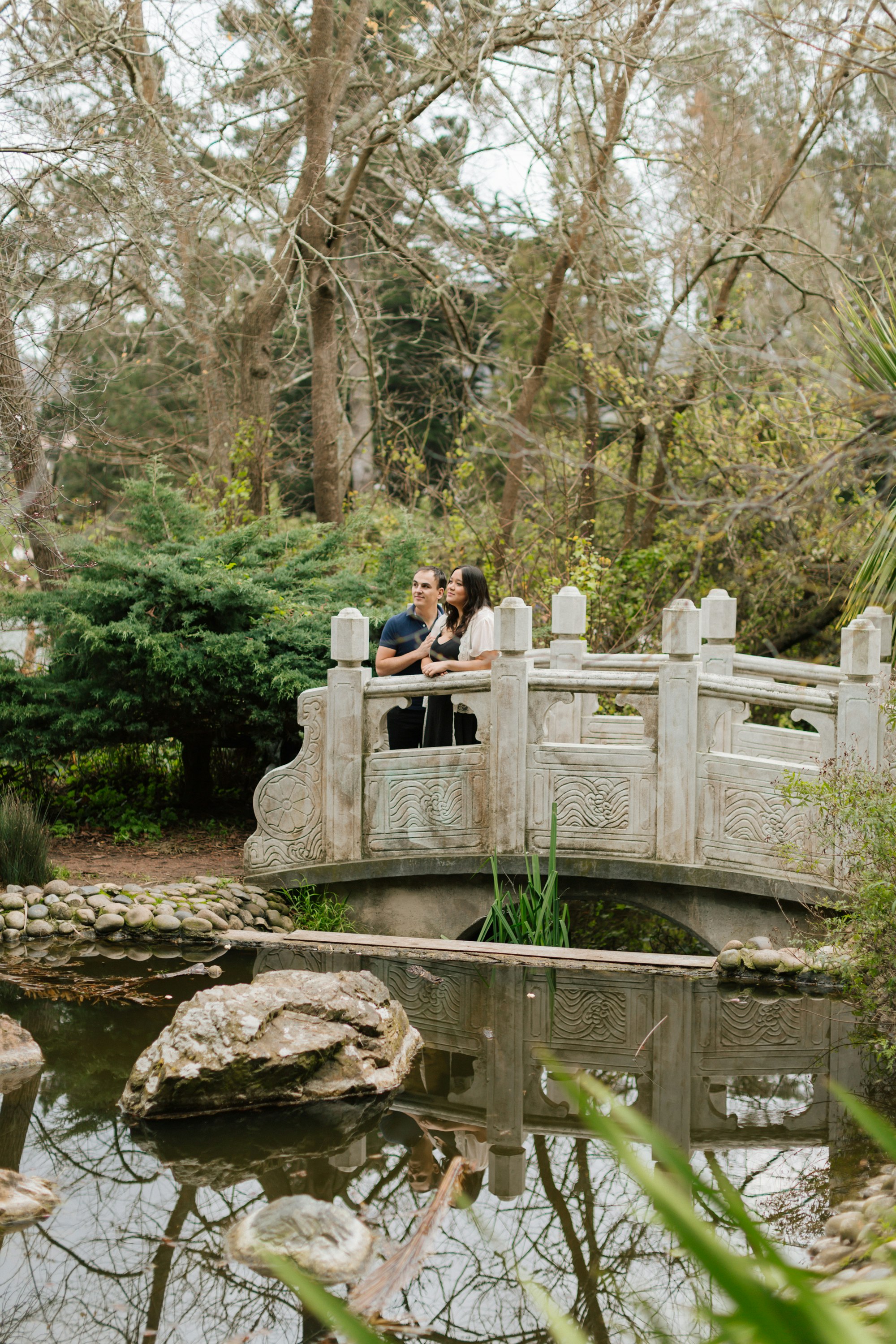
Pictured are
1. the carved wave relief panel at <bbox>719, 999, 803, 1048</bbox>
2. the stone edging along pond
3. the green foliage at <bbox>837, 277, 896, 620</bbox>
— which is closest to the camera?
the carved wave relief panel at <bbox>719, 999, 803, 1048</bbox>

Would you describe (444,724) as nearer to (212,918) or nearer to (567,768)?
(567,768)

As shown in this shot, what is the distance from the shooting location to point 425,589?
737cm

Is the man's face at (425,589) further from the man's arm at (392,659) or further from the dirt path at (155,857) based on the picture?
the dirt path at (155,857)

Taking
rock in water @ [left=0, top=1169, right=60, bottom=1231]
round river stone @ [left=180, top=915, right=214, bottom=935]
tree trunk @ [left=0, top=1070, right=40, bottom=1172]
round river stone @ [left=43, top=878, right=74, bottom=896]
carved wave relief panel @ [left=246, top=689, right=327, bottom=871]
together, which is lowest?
rock in water @ [left=0, top=1169, right=60, bottom=1231]

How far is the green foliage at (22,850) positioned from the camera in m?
7.37

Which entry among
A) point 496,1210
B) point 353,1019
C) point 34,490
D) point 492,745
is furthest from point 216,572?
point 496,1210

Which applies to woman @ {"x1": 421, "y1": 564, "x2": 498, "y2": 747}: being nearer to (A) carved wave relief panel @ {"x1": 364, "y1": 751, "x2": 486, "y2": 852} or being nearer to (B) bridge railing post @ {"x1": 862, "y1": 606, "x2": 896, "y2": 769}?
(A) carved wave relief panel @ {"x1": 364, "y1": 751, "x2": 486, "y2": 852}

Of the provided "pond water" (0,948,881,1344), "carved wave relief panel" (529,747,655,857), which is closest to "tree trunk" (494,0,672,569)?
"carved wave relief panel" (529,747,655,857)

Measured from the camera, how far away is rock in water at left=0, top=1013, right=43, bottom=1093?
5.14 m

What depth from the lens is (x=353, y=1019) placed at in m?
5.30

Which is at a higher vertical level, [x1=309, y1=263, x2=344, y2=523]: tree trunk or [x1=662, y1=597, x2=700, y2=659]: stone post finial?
[x1=309, y1=263, x2=344, y2=523]: tree trunk

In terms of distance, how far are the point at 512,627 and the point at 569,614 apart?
156 cm

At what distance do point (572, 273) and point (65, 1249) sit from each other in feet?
33.9

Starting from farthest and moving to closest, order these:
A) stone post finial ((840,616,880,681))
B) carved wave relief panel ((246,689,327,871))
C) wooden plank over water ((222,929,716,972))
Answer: carved wave relief panel ((246,689,327,871))
wooden plank over water ((222,929,716,972))
stone post finial ((840,616,880,681))
